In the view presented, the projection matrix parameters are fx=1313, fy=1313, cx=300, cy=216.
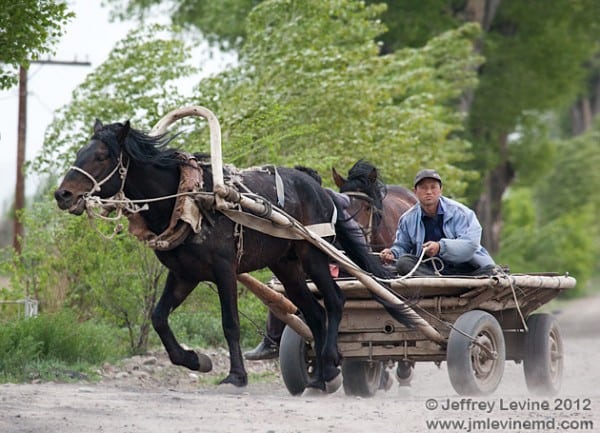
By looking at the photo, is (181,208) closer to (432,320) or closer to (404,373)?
(432,320)

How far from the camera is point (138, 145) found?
10.4 meters

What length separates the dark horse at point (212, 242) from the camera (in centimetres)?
1015

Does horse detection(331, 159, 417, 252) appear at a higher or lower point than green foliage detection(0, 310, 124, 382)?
higher

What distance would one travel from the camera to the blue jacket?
36.4 feet

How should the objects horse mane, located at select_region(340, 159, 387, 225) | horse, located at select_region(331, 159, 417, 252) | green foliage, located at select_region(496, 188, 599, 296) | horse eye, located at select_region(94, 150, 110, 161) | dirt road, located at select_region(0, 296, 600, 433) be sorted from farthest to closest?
green foliage, located at select_region(496, 188, 599, 296) → horse mane, located at select_region(340, 159, 387, 225) → horse, located at select_region(331, 159, 417, 252) → horse eye, located at select_region(94, 150, 110, 161) → dirt road, located at select_region(0, 296, 600, 433)

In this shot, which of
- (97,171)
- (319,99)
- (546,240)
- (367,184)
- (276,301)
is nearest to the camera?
(97,171)

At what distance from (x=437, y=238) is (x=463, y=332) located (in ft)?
3.74

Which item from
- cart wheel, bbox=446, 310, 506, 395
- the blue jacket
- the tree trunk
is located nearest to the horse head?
the blue jacket

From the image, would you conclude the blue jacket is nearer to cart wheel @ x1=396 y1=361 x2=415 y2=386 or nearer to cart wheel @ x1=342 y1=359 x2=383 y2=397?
cart wheel @ x1=342 y1=359 x2=383 y2=397

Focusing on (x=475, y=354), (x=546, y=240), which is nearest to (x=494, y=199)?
(x=546, y=240)

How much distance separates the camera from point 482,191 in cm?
3303

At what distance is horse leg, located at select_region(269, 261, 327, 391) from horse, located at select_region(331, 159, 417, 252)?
1282 mm

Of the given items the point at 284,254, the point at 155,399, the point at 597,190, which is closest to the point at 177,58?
the point at 284,254

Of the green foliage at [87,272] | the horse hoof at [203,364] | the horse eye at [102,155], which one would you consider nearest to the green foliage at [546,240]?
the green foliage at [87,272]
